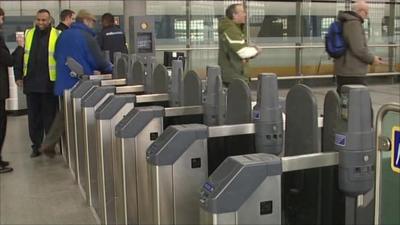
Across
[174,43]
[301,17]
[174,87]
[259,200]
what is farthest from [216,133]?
[301,17]

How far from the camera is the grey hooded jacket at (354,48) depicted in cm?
485

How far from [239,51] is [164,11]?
5.97m

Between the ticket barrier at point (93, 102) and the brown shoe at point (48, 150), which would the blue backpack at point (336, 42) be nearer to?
the ticket barrier at point (93, 102)

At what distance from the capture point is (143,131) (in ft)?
8.74

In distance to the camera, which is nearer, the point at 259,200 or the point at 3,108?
the point at 259,200

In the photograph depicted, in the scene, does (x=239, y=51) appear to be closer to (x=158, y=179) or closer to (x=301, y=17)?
(x=158, y=179)

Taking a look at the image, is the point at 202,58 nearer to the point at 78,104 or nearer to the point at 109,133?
the point at 78,104

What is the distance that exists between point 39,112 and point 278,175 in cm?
446

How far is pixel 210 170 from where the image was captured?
227 centimetres

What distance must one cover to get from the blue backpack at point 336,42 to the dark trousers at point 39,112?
269cm

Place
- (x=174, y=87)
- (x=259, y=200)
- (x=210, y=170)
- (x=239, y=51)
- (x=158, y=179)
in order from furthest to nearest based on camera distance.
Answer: (x=239, y=51) < (x=174, y=87) < (x=210, y=170) < (x=158, y=179) < (x=259, y=200)

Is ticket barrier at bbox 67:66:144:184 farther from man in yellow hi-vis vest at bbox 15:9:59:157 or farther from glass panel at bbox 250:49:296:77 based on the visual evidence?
glass panel at bbox 250:49:296:77

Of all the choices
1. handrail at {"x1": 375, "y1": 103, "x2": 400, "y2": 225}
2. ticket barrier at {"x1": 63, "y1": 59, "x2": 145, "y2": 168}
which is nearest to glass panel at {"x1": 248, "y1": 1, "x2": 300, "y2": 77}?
ticket barrier at {"x1": 63, "y1": 59, "x2": 145, "y2": 168}

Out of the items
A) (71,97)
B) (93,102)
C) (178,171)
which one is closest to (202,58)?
(71,97)
